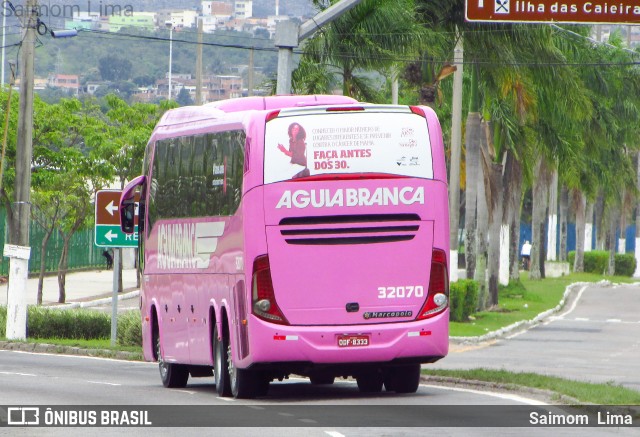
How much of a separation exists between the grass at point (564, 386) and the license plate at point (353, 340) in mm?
2361

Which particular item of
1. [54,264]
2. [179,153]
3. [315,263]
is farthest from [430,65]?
[54,264]

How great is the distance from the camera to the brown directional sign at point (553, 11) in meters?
18.7

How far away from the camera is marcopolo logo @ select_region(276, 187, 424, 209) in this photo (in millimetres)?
17188

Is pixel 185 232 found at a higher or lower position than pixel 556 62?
lower

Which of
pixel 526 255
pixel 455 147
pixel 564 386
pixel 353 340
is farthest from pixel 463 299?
pixel 526 255

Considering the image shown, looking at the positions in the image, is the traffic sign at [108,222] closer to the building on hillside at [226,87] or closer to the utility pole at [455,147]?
the utility pole at [455,147]

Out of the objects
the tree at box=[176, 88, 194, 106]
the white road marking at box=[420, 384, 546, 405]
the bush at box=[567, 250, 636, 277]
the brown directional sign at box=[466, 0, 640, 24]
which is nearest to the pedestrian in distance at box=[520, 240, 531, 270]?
the bush at box=[567, 250, 636, 277]

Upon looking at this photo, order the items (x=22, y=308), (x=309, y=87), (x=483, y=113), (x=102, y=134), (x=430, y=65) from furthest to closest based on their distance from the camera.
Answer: (x=102, y=134)
(x=483, y=113)
(x=309, y=87)
(x=430, y=65)
(x=22, y=308)

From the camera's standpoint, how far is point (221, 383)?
18.5 metres

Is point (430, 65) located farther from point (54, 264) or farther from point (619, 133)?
point (54, 264)

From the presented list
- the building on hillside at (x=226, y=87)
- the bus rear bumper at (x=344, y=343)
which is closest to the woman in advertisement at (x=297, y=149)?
the bus rear bumper at (x=344, y=343)

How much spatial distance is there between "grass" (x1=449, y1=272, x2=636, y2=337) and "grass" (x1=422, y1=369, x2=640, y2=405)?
1517 cm

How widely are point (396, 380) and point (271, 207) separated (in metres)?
3.06

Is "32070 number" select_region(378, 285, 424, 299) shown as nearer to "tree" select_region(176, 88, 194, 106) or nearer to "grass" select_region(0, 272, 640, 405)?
"grass" select_region(0, 272, 640, 405)
